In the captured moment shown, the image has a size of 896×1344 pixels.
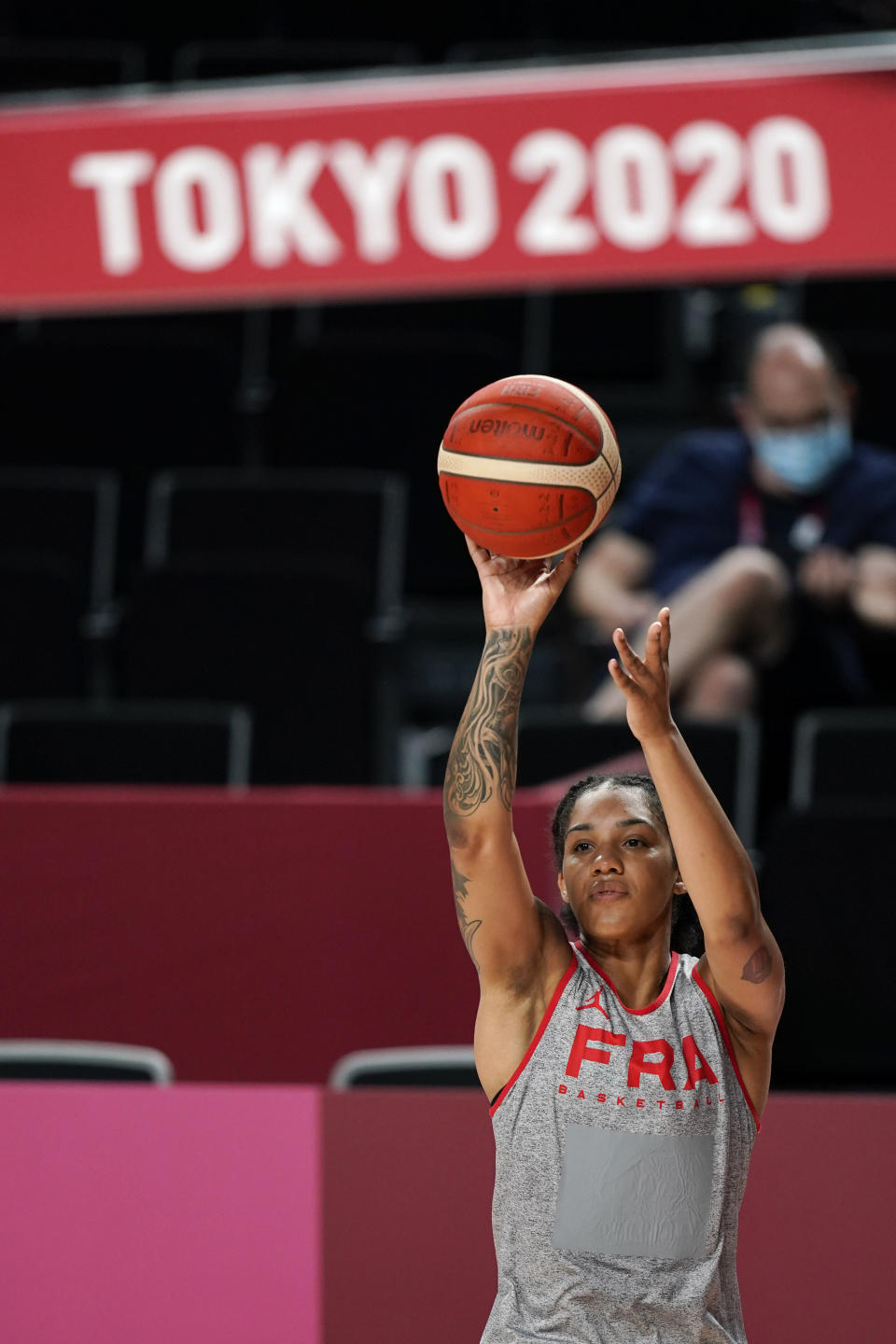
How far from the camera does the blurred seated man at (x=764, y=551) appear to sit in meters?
4.27

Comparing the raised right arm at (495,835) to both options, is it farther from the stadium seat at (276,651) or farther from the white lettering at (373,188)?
the stadium seat at (276,651)

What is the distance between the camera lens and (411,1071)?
2.89 metres

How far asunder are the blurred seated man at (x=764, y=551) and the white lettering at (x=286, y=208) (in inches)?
47.1

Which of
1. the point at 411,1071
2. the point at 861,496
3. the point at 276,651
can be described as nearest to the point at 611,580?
the point at 861,496

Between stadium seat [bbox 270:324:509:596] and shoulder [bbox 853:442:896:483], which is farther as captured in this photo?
stadium seat [bbox 270:324:509:596]

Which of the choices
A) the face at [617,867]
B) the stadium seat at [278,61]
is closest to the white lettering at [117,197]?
the face at [617,867]

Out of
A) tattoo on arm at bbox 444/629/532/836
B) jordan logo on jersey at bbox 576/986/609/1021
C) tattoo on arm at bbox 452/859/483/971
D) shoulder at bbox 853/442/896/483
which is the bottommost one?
jordan logo on jersey at bbox 576/986/609/1021

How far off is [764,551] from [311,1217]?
235 cm

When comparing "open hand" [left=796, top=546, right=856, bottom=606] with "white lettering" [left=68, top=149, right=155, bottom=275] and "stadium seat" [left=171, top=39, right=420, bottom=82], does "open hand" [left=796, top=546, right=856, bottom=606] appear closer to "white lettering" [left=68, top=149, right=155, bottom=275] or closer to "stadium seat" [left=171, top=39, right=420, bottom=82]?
"white lettering" [left=68, top=149, right=155, bottom=275]

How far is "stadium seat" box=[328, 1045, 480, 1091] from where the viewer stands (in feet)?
9.43

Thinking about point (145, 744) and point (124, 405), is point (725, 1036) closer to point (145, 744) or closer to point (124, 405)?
point (145, 744)

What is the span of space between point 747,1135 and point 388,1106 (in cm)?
79

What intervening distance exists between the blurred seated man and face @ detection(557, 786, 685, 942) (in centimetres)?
214

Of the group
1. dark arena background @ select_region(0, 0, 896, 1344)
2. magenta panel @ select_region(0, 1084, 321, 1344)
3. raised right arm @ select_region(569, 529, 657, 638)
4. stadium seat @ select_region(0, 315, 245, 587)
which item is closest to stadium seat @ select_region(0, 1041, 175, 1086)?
dark arena background @ select_region(0, 0, 896, 1344)
